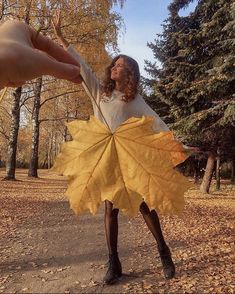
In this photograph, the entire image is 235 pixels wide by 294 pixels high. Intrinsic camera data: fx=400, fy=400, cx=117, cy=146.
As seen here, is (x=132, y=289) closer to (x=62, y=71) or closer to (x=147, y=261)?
(x=147, y=261)

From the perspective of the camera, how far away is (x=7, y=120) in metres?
26.3

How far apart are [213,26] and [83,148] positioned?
1240 cm

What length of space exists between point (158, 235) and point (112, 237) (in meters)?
0.40

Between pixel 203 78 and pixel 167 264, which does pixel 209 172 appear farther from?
pixel 167 264

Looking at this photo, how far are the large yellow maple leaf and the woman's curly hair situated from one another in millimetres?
1418

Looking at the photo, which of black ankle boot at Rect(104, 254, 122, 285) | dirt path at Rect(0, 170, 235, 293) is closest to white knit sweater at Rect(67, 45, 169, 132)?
black ankle boot at Rect(104, 254, 122, 285)

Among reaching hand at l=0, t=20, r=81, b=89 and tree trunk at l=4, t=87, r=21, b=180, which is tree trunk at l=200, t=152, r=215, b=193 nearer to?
tree trunk at l=4, t=87, r=21, b=180

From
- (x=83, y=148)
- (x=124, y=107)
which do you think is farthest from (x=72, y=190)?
(x=124, y=107)

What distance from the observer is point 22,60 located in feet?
3.01

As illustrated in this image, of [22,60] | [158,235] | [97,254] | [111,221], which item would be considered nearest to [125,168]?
[22,60]

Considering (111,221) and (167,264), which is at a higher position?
(111,221)

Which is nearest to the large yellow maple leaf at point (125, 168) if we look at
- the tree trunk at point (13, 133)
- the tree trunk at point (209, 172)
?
the tree trunk at point (13, 133)

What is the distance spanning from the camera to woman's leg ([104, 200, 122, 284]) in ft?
10.7

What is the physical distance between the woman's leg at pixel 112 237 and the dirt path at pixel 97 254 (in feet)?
0.33
